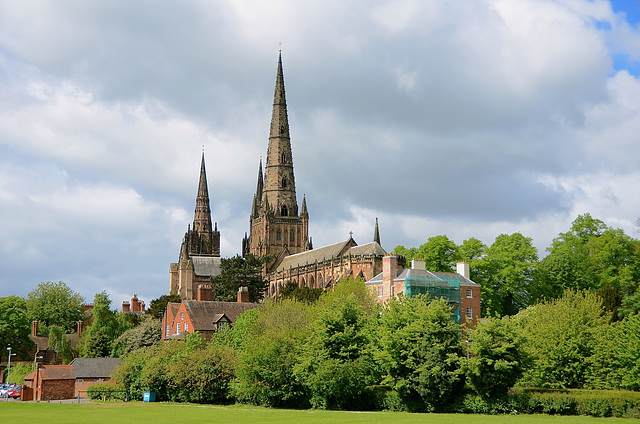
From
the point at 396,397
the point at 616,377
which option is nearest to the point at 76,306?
→ the point at 396,397

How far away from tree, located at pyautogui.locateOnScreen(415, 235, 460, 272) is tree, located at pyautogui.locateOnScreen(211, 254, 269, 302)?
3071 centimetres

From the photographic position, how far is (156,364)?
5384 centimetres

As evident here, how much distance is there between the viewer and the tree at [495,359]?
40.5 meters

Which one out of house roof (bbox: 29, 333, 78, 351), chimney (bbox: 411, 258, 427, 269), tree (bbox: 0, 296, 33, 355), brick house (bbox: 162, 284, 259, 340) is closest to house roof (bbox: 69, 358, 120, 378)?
brick house (bbox: 162, 284, 259, 340)

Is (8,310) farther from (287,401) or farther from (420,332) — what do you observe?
(420,332)

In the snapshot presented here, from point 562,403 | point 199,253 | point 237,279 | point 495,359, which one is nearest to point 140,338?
point 237,279

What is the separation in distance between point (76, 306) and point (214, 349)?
2557 inches

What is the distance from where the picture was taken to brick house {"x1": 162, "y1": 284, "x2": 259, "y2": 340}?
67.6 meters

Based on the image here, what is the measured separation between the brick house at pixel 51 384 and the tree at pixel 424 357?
3266 cm

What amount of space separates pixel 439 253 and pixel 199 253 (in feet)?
281

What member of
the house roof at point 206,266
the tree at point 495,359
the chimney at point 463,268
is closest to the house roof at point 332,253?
the chimney at point 463,268

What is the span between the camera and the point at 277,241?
453ft

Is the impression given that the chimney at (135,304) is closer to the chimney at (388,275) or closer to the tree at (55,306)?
the tree at (55,306)

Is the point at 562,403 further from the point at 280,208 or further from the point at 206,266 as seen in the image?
the point at 206,266
